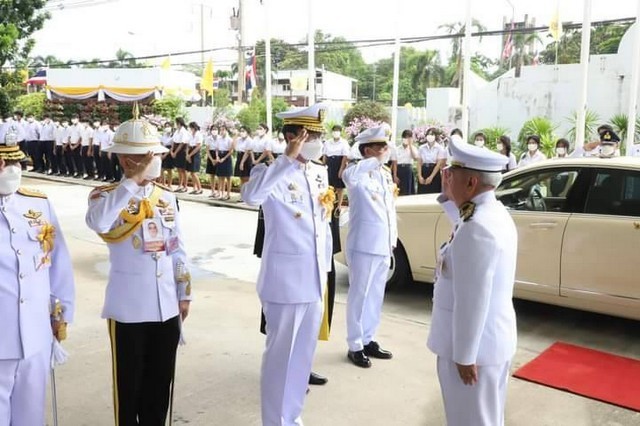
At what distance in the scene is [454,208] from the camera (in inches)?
107

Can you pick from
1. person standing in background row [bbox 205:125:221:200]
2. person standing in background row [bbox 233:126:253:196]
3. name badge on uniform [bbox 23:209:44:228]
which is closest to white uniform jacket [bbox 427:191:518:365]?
name badge on uniform [bbox 23:209:44:228]

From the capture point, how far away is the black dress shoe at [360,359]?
4.50 m

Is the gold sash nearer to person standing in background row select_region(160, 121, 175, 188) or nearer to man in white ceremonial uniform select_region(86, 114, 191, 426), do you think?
man in white ceremonial uniform select_region(86, 114, 191, 426)

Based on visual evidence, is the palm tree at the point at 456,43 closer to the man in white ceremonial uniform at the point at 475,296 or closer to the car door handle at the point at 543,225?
the car door handle at the point at 543,225

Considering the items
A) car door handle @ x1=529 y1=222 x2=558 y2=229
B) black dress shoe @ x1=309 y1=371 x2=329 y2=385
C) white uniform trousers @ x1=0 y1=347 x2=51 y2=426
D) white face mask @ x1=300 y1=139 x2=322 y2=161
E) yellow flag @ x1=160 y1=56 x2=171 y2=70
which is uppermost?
yellow flag @ x1=160 y1=56 x2=171 y2=70

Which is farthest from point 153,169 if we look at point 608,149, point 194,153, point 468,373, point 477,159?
point 194,153

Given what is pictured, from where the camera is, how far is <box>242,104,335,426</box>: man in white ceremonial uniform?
325 cm

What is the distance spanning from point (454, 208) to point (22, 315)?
5.91ft

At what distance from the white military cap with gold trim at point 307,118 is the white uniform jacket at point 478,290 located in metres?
1.18

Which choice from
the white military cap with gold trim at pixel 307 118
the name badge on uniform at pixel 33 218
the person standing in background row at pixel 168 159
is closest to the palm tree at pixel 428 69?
the person standing in background row at pixel 168 159

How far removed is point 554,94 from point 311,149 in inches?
821

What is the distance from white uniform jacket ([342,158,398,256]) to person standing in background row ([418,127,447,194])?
269 inches

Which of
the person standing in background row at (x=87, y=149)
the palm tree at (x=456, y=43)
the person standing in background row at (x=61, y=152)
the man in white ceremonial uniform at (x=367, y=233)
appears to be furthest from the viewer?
the palm tree at (x=456, y=43)

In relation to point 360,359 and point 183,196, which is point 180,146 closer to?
point 183,196
